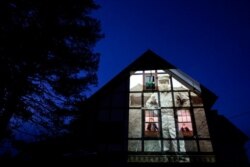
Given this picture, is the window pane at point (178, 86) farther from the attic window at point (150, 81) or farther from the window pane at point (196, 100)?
the attic window at point (150, 81)

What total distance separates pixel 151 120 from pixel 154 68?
11.1 ft

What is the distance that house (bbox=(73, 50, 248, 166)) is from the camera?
9023 mm

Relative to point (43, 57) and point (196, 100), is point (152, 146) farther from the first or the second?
point (43, 57)

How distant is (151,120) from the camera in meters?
10.1

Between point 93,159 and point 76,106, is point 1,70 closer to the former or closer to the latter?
point 76,106

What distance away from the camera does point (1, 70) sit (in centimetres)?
598

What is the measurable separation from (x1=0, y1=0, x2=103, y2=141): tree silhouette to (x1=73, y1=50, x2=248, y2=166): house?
56.9 inches

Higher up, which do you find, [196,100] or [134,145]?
[196,100]

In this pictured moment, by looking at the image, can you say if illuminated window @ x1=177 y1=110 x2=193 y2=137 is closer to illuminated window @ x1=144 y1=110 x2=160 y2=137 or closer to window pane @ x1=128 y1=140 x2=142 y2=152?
illuminated window @ x1=144 y1=110 x2=160 y2=137

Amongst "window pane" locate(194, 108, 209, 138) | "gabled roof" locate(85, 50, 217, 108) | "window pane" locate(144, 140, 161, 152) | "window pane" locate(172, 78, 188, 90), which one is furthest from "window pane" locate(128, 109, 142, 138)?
"window pane" locate(194, 108, 209, 138)

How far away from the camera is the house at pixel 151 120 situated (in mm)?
9023

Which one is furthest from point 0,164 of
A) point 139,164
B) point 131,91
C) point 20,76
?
point 131,91

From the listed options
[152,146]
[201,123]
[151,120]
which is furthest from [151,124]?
[201,123]

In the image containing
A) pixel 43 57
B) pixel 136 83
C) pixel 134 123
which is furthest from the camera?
pixel 136 83
